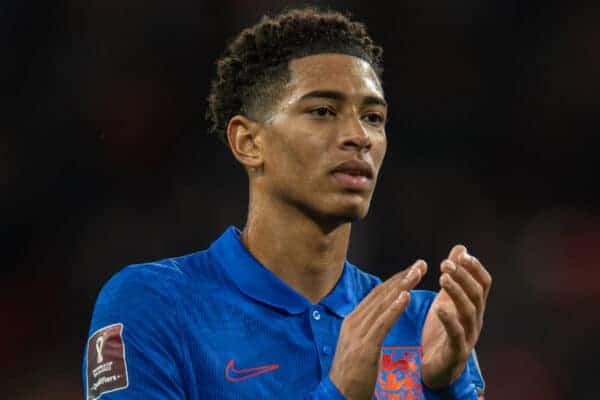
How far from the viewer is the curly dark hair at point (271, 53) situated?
2664mm

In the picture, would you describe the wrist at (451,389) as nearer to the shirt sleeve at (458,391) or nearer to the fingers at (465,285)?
the shirt sleeve at (458,391)

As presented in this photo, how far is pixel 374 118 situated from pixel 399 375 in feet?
2.33

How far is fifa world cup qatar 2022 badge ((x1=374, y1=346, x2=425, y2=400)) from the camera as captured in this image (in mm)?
2377

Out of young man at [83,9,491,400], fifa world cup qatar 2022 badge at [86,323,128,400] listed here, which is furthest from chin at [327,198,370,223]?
fifa world cup qatar 2022 badge at [86,323,128,400]

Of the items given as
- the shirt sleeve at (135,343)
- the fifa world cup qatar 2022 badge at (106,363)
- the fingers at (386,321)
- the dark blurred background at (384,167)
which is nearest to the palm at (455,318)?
the fingers at (386,321)

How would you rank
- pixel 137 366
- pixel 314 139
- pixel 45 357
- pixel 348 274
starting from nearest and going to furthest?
pixel 137 366 < pixel 314 139 < pixel 348 274 < pixel 45 357

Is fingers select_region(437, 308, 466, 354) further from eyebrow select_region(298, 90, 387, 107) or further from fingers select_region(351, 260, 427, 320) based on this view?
eyebrow select_region(298, 90, 387, 107)

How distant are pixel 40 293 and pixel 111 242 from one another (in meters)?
0.47

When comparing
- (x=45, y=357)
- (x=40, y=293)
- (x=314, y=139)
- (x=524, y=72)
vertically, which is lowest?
(x=45, y=357)

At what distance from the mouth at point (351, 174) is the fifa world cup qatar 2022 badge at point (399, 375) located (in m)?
0.45

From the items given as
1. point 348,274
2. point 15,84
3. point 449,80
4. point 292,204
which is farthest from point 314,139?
point 449,80

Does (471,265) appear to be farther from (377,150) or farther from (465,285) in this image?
(377,150)

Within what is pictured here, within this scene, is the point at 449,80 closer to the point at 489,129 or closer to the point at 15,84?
the point at 489,129

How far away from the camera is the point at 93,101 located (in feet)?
17.5
